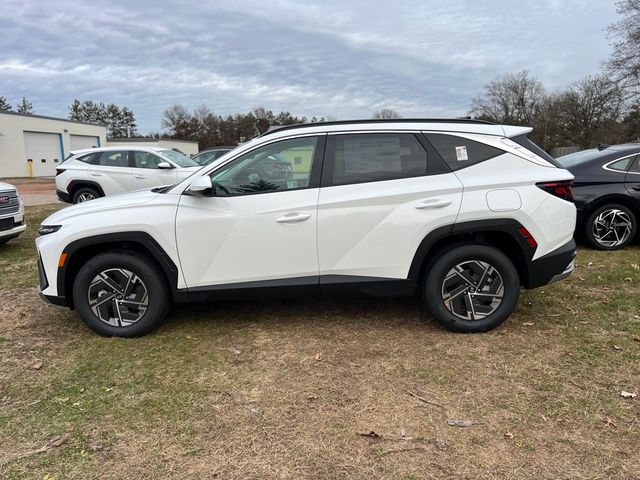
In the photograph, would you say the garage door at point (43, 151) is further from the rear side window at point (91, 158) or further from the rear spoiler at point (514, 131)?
the rear spoiler at point (514, 131)

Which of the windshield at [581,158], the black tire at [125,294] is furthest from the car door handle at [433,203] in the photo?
the windshield at [581,158]

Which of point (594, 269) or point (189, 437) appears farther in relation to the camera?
point (594, 269)

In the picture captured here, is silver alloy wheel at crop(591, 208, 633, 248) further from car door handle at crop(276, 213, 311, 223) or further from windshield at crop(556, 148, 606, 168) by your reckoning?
car door handle at crop(276, 213, 311, 223)

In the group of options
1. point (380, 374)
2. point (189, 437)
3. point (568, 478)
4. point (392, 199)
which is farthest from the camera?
point (392, 199)

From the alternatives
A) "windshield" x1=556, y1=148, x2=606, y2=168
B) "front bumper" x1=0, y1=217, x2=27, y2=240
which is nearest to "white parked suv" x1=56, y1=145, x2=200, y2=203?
"front bumper" x1=0, y1=217, x2=27, y2=240

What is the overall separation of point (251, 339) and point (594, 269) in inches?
172

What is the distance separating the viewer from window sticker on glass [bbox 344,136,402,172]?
13.2 ft

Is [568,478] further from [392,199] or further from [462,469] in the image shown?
[392,199]

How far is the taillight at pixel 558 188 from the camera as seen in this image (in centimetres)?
391

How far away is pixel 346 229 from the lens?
393 cm

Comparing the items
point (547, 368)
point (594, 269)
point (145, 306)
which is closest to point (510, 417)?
point (547, 368)

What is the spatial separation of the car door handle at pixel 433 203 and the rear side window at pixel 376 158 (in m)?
0.25

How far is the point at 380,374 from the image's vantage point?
11.4 ft

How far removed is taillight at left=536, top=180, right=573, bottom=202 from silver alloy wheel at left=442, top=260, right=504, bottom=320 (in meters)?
0.77
